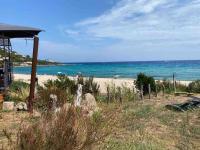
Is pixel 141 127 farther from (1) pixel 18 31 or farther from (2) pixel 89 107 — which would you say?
(1) pixel 18 31

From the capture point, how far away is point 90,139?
5.86m

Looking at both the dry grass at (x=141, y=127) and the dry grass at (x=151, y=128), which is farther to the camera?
the dry grass at (x=151, y=128)

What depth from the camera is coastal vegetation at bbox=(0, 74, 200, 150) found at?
5.39 m

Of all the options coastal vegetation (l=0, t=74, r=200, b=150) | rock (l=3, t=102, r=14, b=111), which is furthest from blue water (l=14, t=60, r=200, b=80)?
coastal vegetation (l=0, t=74, r=200, b=150)

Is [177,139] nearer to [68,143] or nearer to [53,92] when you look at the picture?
[68,143]

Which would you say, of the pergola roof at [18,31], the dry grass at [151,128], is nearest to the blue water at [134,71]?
the pergola roof at [18,31]

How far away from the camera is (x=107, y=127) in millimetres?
6883

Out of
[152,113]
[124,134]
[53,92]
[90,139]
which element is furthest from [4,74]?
[90,139]

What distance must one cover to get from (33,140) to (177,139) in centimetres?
379

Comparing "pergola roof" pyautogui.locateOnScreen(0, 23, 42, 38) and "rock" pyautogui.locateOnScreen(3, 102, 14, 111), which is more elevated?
"pergola roof" pyautogui.locateOnScreen(0, 23, 42, 38)

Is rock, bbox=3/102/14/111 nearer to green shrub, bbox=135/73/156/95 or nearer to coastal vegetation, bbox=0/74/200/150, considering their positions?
coastal vegetation, bbox=0/74/200/150

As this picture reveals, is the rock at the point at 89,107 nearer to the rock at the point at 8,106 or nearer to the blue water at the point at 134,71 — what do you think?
the rock at the point at 8,106

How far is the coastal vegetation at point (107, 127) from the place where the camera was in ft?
17.7

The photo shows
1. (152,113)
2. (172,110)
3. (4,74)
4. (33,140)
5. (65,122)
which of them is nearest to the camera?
(33,140)
